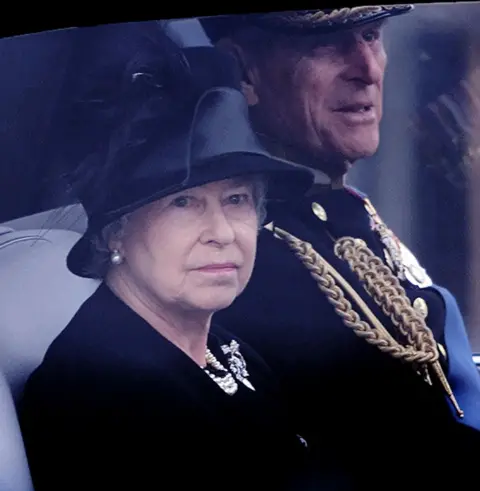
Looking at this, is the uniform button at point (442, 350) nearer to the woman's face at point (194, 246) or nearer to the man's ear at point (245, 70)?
the woman's face at point (194, 246)

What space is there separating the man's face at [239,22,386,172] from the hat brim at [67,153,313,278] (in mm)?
86

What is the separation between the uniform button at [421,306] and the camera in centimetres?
344

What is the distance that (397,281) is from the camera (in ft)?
11.3

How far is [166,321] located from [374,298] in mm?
652

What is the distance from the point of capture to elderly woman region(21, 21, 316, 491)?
3.33m

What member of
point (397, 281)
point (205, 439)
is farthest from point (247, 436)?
point (397, 281)

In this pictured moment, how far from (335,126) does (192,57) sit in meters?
0.49

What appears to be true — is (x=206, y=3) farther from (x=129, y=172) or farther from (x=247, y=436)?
(x=247, y=436)

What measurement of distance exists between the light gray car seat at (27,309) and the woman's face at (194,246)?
18 centimetres

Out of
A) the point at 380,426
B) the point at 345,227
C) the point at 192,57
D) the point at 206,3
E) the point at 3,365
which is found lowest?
the point at 380,426

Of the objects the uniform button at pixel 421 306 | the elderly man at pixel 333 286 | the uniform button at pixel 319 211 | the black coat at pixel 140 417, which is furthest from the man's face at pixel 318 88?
the black coat at pixel 140 417

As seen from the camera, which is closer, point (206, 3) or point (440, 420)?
point (440, 420)

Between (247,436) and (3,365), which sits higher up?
(3,365)

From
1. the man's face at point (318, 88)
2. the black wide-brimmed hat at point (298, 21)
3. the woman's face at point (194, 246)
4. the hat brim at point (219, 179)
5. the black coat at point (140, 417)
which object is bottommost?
the black coat at point (140, 417)
